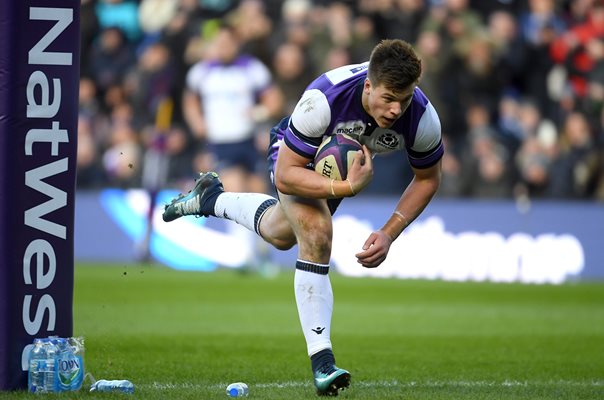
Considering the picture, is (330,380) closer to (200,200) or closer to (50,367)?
(50,367)

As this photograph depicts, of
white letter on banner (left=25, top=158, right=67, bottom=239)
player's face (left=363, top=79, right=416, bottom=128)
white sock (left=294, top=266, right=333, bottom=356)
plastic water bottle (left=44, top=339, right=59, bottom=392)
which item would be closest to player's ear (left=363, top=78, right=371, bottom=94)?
player's face (left=363, top=79, right=416, bottom=128)

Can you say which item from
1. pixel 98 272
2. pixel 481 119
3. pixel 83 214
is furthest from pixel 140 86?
pixel 481 119

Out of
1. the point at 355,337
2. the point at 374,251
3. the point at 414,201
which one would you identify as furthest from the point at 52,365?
the point at 355,337

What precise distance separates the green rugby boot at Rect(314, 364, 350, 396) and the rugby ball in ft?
3.58

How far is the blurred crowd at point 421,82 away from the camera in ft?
60.8

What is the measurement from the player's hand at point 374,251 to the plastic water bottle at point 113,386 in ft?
4.92

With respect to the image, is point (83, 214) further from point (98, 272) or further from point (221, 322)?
point (221, 322)

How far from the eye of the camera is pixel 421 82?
61.4 feet

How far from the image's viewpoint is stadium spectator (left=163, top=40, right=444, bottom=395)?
22.4 feet

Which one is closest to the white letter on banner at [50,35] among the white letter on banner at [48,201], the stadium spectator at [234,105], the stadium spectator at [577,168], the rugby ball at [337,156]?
the white letter on banner at [48,201]

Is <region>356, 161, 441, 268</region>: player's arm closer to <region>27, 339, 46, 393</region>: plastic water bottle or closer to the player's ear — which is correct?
the player's ear

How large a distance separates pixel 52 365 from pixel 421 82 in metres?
12.6

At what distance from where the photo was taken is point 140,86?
20109 mm

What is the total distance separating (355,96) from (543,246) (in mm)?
11029
